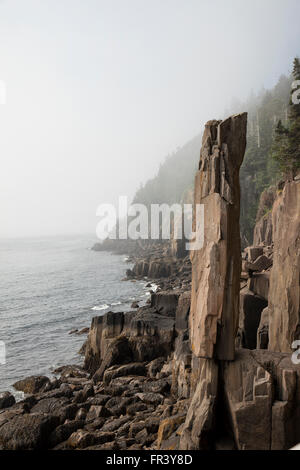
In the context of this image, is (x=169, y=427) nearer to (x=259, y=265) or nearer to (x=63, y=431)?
(x=63, y=431)

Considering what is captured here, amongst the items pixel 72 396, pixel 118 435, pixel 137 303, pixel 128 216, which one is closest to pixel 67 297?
pixel 137 303

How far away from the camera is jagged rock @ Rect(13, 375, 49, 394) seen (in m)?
19.3

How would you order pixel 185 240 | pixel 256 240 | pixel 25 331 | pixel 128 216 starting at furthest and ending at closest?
pixel 128 216 < pixel 185 240 < pixel 256 240 < pixel 25 331

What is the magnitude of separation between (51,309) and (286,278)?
34126 millimetres

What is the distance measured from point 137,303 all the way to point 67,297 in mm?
13843

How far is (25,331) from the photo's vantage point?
3225 cm

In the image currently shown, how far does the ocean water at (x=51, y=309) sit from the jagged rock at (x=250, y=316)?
13391 mm

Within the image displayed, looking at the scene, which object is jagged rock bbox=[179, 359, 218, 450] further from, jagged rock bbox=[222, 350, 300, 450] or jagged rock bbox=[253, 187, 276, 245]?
jagged rock bbox=[253, 187, 276, 245]

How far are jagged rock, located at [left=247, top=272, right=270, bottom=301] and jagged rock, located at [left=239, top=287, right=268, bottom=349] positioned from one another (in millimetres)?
317

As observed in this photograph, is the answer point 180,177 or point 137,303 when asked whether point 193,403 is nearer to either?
point 137,303

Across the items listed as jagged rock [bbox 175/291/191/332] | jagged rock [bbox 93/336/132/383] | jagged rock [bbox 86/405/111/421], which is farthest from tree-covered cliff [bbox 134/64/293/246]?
jagged rock [bbox 86/405/111/421]

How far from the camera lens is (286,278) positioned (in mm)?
11531

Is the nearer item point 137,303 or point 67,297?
point 137,303

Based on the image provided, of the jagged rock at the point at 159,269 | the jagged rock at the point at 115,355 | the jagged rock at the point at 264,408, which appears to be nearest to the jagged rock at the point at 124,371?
the jagged rock at the point at 115,355
